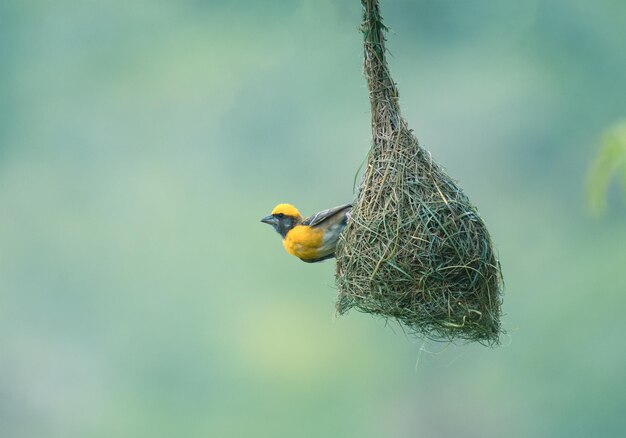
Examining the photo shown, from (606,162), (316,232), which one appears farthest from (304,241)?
(606,162)

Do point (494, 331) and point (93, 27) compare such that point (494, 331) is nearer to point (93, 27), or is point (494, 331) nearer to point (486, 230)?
point (486, 230)

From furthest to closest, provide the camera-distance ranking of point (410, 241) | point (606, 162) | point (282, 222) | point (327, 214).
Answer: point (282, 222) → point (327, 214) → point (410, 241) → point (606, 162)

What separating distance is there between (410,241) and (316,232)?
63cm

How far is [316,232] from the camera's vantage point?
405 centimetres

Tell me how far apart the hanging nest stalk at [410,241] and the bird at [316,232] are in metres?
0.26

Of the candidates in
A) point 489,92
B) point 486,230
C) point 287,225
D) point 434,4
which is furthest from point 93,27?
point 486,230

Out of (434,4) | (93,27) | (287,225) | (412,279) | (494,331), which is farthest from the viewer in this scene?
(93,27)

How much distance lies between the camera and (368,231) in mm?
3664

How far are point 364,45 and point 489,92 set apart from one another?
352 inches

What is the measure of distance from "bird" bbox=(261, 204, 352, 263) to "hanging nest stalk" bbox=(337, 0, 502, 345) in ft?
0.86

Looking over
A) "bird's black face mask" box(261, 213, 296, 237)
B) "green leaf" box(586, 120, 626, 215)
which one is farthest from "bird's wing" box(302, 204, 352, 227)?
"green leaf" box(586, 120, 626, 215)

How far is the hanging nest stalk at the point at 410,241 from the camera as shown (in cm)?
354

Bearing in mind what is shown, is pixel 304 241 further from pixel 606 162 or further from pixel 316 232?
pixel 606 162

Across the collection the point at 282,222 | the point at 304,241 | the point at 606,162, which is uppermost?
the point at 282,222
